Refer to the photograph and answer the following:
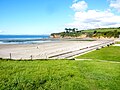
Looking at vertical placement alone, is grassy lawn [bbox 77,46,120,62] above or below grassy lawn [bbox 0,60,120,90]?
below

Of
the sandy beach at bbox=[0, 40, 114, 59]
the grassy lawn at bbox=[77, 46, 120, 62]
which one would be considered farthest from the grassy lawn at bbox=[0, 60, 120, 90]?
the sandy beach at bbox=[0, 40, 114, 59]

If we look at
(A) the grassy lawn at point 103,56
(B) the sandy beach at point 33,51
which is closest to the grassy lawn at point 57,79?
(A) the grassy lawn at point 103,56

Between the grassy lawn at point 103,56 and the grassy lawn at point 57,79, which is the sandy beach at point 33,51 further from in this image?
→ the grassy lawn at point 57,79

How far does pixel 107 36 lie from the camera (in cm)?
19625

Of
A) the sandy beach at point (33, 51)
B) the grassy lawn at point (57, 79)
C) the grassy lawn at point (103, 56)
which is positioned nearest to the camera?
the grassy lawn at point (57, 79)

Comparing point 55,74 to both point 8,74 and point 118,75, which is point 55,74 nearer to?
→ point 8,74

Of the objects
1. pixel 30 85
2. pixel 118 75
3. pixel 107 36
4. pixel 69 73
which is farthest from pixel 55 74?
pixel 107 36

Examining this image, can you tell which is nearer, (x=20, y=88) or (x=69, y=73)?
(x=20, y=88)

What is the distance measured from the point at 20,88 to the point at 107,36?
7256 inches

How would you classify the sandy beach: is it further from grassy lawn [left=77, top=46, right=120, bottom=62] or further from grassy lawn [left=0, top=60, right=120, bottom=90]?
grassy lawn [left=0, top=60, right=120, bottom=90]

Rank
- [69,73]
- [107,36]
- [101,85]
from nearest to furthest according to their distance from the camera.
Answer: [101,85]
[69,73]
[107,36]

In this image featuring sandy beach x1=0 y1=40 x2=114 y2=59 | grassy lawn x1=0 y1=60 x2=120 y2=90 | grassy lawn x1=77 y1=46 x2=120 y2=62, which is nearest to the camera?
grassy lawn x1=0 y1=60 x2=120 y2=90

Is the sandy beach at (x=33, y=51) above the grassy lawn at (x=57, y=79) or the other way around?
the other way around

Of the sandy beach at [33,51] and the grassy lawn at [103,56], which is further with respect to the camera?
the sandy beach at [33,51]
